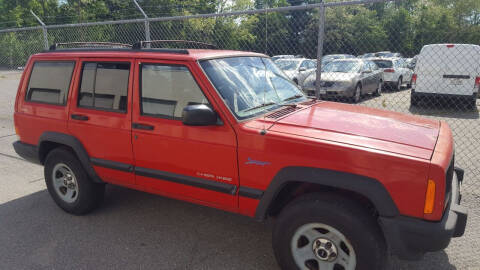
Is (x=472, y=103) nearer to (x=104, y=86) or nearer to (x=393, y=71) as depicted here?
(x=393, y=71)

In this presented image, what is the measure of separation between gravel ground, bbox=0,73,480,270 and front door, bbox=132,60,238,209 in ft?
1.74

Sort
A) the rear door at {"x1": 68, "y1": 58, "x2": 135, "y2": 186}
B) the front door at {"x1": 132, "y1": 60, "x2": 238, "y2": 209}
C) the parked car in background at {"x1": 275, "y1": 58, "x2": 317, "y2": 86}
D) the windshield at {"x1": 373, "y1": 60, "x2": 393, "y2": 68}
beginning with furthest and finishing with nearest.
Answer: the windshield at {"x1": 373, "y1": 60, "x2": 393, "y2": 68}, the parked car in background at {"x1": 275, "y1": 58, "x2": 317, "y2": 86}, the rear door at {"x1": 68, "y1": 58, "x2": 135, "y2": 186}, the front door at {"x1": 132, "y1": 60, "x2": 238, "y2": 209}

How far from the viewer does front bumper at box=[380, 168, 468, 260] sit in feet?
7.77

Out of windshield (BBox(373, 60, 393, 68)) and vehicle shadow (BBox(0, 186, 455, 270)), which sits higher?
windshield (BBox(373, 60, 393, 68))

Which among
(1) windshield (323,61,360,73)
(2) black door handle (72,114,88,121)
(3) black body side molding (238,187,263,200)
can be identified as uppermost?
(2) black door handle (72,114,88,121)

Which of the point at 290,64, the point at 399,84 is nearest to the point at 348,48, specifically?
the point at 290,64

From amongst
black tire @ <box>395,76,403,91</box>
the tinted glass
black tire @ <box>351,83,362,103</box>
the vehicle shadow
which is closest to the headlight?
black tire @ <box>351,83,362,103</box>

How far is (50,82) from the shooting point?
13.6ft

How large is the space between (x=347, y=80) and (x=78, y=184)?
9.09 metres

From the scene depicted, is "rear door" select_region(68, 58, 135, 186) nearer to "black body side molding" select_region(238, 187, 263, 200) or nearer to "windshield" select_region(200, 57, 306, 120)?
"windshield" select_region(200, 57, 306, 120)

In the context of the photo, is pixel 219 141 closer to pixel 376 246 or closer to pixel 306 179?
pixel 306 179

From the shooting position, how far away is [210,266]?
123 inches

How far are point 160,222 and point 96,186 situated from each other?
88cm

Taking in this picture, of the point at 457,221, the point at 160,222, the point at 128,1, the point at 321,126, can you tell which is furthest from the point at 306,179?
the point at 128,1
